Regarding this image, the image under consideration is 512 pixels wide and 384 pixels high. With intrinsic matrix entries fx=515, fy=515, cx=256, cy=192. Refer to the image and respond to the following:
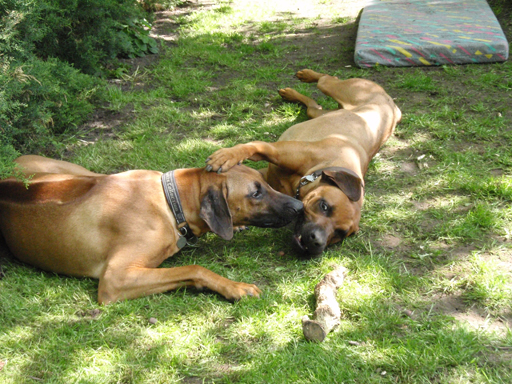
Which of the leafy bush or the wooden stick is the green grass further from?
the leafy bush

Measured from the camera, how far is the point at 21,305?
12.8ft

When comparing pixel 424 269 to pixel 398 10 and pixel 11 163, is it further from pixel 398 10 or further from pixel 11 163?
pixel 398 10

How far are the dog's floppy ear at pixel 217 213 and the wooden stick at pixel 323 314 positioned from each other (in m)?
0.84

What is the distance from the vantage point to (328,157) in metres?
5.20

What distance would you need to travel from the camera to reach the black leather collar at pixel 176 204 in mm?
4340

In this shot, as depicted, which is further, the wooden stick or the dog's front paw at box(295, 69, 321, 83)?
the dog's front paw at box(295, 69, 321, 83)

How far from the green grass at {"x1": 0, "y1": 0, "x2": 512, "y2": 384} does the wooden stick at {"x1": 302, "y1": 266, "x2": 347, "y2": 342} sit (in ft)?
0.25

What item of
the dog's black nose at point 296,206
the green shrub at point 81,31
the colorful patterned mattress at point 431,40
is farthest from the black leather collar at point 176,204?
the colorful patterned mattress at point 431,40

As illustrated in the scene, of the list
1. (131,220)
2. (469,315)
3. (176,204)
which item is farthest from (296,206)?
(469,315)

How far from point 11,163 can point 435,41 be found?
6.58 m

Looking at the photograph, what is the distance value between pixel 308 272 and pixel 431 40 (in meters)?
5.45

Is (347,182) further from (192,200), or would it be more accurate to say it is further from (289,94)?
(289,94)

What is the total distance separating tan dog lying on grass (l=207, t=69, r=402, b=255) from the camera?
451cm

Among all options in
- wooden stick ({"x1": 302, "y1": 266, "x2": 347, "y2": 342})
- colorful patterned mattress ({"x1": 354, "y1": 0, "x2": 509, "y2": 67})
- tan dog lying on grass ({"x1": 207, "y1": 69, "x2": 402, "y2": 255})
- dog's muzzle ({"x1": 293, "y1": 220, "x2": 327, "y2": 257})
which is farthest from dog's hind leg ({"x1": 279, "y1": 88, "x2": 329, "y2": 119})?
wooden stick ({"x1": 302, "y1": 266, "x2": 347, "y2": 342})
